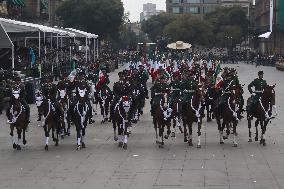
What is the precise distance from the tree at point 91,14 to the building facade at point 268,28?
23.5 metres

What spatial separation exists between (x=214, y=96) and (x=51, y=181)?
972 cm

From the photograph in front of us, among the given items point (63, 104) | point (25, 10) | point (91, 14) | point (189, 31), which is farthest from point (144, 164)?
point (189, 31)

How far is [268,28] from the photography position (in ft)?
365

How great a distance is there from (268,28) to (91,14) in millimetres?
34530

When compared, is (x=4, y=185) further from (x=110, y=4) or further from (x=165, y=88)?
(x=110, y=4)

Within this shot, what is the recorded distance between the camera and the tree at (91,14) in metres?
92.0

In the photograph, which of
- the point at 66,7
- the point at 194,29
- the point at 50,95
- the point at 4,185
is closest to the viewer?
the point at 4,185

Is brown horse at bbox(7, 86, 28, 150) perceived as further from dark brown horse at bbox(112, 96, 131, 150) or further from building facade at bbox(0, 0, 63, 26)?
building facade at bbox(0, 0, 63, 26)

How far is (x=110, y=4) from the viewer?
93.9m

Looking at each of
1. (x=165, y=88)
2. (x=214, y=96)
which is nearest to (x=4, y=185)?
(x=165, y=88)

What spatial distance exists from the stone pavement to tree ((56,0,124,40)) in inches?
2827

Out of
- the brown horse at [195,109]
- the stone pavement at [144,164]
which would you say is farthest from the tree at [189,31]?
the brown horse at [195,109]

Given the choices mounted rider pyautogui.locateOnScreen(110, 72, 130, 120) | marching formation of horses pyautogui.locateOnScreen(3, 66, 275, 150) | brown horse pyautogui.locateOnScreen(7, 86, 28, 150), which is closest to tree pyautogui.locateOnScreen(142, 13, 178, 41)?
mounted rider pyautogui.locateOnScreen(110, 72, 130, 120)

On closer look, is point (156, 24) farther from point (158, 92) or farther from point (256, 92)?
point (158, 92)
